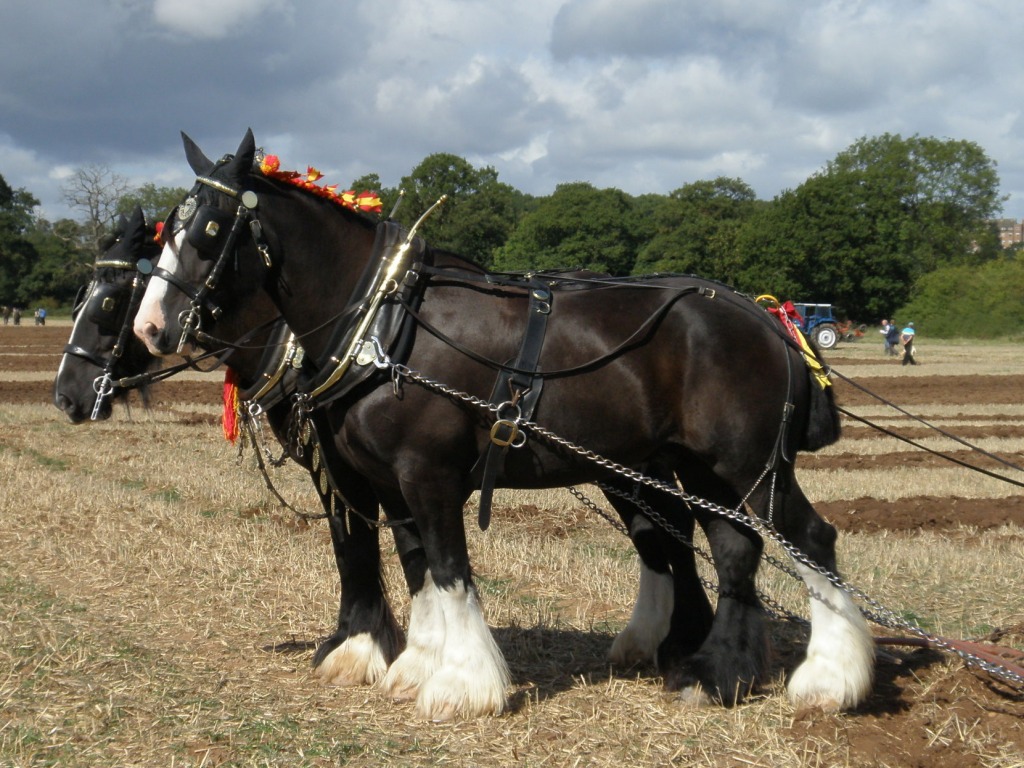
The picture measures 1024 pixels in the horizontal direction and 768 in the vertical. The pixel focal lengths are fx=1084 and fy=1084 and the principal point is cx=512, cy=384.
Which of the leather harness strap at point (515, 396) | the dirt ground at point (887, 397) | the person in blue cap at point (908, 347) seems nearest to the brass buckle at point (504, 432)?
the leather harness strap at point (515, 396)

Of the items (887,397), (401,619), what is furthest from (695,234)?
(401,619)

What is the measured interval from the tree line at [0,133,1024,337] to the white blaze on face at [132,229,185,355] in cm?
4300

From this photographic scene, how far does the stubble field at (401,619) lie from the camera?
4277 millimetres

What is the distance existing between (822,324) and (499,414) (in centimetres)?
4352

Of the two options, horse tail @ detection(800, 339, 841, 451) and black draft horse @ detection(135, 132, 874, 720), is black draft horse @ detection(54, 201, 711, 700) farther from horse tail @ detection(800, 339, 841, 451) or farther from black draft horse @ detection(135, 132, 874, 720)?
horse tail @ detection(800, 339, 841, 451)

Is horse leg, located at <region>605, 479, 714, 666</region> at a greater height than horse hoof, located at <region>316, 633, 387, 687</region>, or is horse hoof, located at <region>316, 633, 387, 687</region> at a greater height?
A: horse leg, located at <region>605, 479, 714, 666</region>

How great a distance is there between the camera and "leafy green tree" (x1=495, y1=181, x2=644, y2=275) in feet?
198

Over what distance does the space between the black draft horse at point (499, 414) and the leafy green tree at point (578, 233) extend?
168 feet

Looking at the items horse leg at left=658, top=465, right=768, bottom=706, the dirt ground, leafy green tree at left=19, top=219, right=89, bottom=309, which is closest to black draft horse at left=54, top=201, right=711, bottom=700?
horse leg at left=658, top=465, right=768, bottom=706

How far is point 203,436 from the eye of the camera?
15.1 metres

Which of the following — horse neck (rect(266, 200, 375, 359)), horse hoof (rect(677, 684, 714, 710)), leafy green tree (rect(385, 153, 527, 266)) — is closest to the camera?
horse neck (rect(266, 200, 375, 359))

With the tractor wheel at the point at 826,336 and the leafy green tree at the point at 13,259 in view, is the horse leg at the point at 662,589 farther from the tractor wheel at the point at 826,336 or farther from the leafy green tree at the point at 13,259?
the leafy green tree at the point at 13,259

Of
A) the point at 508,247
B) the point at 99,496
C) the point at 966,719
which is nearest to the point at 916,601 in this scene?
the point at 966,719

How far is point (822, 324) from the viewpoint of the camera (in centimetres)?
4581
